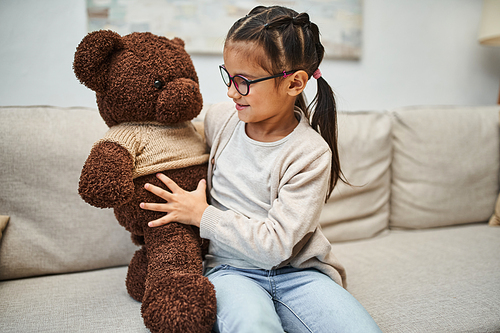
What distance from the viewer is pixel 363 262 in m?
1.21

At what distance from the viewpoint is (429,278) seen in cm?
111

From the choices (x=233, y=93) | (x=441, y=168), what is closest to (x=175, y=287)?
(x=233, y=93)

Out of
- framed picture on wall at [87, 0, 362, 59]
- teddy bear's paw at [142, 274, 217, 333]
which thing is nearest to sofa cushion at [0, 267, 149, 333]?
teddy bear's paw at [142, 274, 217, 333]

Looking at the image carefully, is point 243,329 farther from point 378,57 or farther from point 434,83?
point 434,83

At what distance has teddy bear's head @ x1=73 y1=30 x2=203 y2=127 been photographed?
788 mm

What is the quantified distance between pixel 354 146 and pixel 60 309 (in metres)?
1.11

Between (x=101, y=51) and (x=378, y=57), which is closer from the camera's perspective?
(x=101, y=51)

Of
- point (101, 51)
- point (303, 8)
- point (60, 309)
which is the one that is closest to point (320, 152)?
point (101, 51)

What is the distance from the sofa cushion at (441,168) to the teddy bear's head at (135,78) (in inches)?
40.9

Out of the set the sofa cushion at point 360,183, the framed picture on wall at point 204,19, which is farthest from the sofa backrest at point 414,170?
the framed picture on wall at point 204,19

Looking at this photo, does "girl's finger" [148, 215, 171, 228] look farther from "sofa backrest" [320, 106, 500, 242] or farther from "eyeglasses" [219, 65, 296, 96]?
"sofa backrest" [320, 106, 500, 242]

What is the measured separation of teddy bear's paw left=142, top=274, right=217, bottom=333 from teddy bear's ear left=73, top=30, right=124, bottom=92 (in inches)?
18.3

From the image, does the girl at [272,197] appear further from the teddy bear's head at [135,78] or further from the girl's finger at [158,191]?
the teddy bear's head at [135,78]

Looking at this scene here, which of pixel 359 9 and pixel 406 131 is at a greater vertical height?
pixel 359 9
